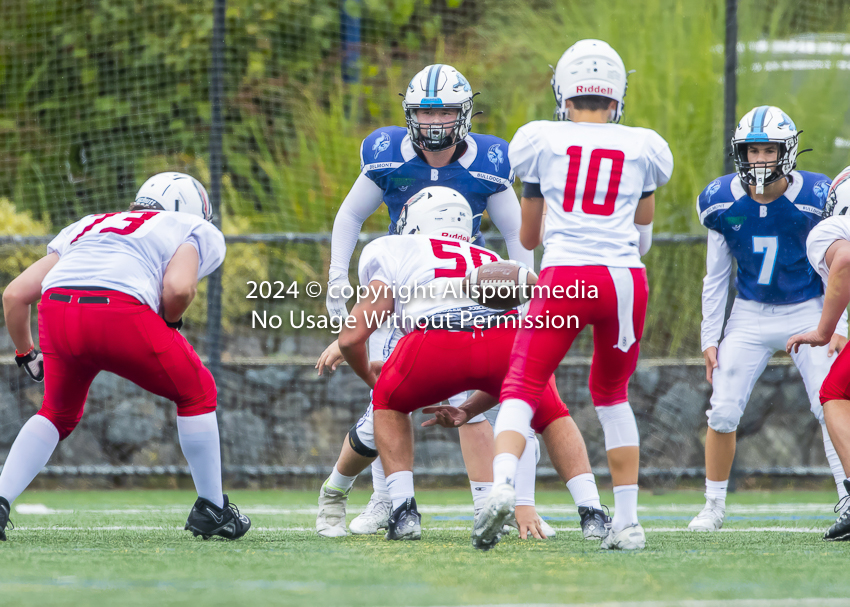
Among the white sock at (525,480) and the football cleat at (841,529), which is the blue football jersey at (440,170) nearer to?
the white sock at (525,480)

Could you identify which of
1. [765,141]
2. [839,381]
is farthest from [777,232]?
[839,381]

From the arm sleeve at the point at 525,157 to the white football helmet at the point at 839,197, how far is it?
1410 millimetres

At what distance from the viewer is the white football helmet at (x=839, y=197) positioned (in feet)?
14.4

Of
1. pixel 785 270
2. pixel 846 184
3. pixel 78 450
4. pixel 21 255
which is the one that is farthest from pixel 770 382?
pixel 21 255

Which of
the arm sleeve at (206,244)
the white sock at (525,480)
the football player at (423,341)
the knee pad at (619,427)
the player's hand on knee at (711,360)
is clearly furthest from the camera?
the player's hand on knee at (711,360)

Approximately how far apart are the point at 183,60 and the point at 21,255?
1.91 metres

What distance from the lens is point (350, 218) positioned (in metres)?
4.97

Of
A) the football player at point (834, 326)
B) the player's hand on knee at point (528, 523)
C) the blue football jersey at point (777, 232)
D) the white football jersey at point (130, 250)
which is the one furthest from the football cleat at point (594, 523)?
the white football jersey at point (130, 250)

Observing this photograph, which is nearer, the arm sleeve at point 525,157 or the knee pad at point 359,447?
the arm sleeve at point 525,157

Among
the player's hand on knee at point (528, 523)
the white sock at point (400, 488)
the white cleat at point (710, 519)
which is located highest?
the white sock at point (400, 488)

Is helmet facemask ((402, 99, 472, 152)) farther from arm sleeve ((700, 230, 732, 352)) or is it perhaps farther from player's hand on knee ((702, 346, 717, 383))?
player's hand on knee ((702, 346, 717, 383))

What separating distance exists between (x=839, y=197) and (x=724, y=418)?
1.15 metres

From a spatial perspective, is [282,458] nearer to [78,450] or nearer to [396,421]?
[78,450]

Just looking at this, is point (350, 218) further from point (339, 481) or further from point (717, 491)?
point (717, 491)
